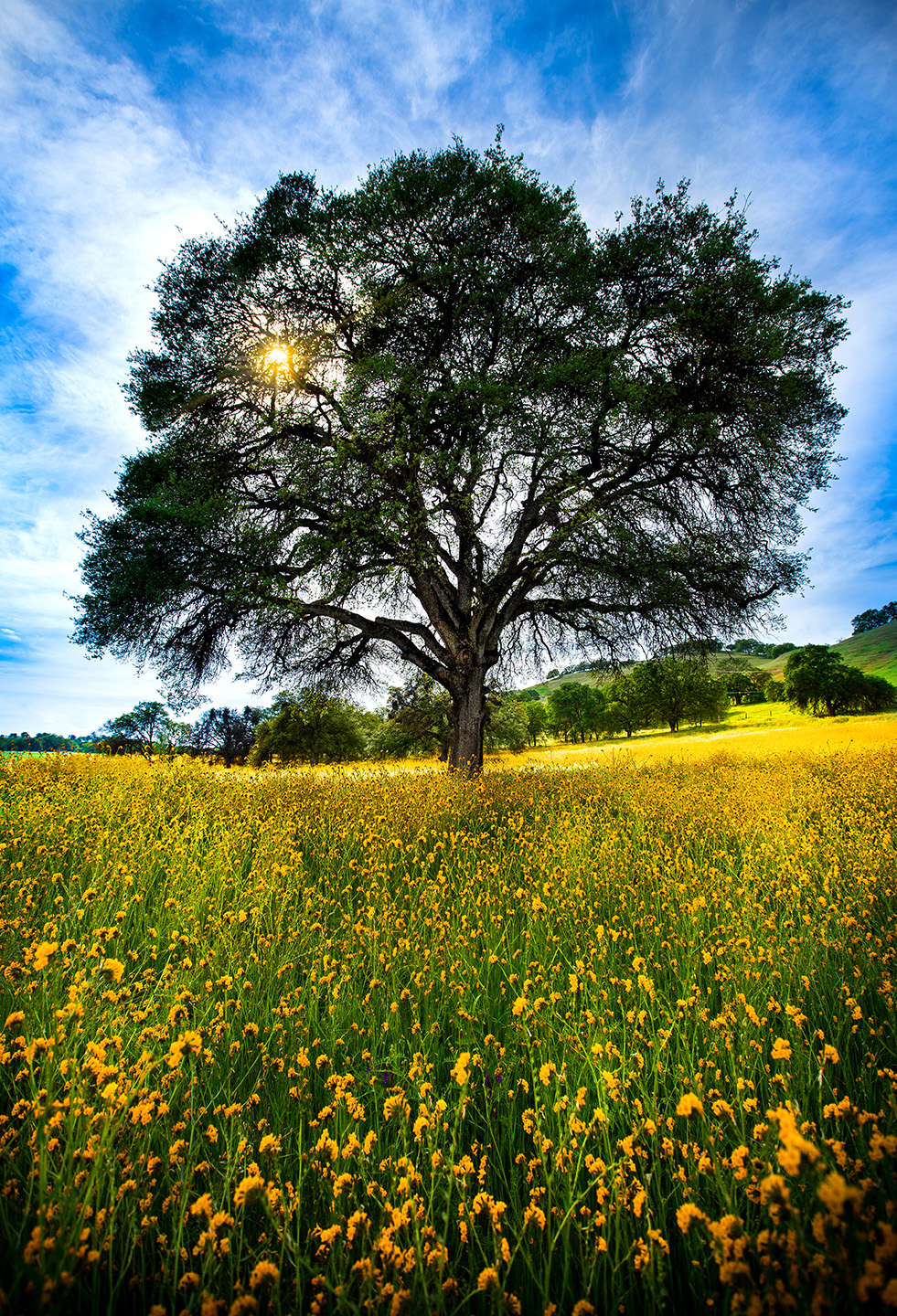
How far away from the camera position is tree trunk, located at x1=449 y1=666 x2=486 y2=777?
11.9m

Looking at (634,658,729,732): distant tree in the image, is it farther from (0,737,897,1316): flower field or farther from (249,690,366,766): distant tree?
(0,737,897,1316): flower field

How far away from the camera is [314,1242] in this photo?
5.08 feet

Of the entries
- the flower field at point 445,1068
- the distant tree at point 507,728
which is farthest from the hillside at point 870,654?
the flower field at point 445,1068

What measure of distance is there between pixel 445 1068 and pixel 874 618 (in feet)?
679

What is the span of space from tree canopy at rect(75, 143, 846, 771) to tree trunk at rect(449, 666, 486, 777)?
0.16 ft

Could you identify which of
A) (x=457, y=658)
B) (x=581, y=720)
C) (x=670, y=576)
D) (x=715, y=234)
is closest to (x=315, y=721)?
(x=457, y=658)

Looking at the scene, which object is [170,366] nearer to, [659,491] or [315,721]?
[659,491]

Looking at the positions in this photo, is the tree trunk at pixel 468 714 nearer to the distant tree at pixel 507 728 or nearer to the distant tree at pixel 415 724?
the distant tree at pixel 415 724

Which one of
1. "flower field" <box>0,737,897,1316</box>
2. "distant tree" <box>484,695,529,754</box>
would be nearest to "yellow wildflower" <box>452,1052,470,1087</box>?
"flower field" <box>0,737,897,1316</box>

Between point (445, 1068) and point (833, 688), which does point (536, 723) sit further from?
point (445, 1068)

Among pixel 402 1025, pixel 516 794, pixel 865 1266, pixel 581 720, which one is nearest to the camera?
pixel 865 1266

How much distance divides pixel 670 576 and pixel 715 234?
718cm

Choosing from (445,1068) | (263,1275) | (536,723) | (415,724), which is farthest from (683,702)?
(263,1275)

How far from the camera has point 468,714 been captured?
12.0 meters
